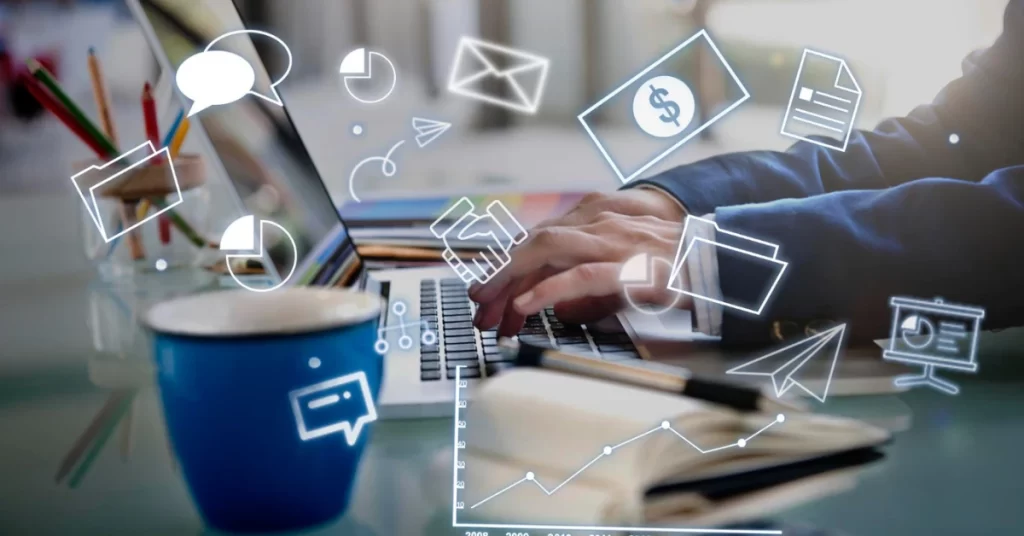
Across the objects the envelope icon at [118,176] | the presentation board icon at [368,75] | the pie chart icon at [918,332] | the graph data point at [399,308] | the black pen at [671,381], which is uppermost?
the presentation board icon at [368,75]

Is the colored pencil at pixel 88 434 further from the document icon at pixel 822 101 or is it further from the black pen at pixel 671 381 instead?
the document icon at pixel 822 101

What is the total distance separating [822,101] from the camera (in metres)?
0.56

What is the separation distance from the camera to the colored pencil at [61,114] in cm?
55

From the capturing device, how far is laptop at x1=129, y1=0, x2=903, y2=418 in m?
0.54

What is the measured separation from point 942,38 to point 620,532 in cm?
40

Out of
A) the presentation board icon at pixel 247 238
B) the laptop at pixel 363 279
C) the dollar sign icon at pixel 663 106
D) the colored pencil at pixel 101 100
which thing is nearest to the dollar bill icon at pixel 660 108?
the dollar sign icon at pixel 663 106

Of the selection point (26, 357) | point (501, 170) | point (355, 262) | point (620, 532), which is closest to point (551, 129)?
point (501, 170)

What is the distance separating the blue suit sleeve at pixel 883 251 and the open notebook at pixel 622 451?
2.9 inches

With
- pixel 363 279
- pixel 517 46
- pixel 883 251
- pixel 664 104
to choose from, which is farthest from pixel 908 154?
pixel 363 279

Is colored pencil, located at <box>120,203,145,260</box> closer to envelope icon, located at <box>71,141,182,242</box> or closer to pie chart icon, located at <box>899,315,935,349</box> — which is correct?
envelope icon, located at <box>71,141,182,242</box>

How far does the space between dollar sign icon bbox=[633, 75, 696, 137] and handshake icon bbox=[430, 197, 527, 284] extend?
0.38 feet

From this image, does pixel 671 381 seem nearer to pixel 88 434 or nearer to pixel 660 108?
pixel 660 108

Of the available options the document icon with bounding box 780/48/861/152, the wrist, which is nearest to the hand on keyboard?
the wrist

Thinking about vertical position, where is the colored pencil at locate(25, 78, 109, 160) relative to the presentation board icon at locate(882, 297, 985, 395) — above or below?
above
